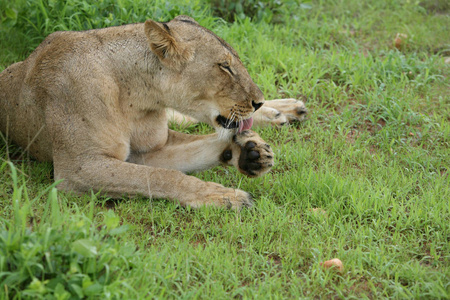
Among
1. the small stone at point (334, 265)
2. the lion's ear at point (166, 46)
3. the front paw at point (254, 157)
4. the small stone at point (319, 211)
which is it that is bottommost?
the small stone at point (319, 211)

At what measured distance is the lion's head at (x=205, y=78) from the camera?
405 centimetres

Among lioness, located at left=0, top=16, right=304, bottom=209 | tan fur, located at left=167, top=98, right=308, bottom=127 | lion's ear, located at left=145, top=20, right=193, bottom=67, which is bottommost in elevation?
tan fur, located at left=167, top=98, right=308, bottom=127

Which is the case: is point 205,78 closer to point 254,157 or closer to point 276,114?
point 254,157

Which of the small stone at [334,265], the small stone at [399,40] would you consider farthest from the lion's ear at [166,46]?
the small stone at [399,40]

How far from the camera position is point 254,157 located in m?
4.22

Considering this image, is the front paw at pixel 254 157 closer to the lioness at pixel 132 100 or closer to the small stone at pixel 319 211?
the lioness at pixel 132 100

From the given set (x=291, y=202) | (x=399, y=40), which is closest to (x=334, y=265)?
(x=291, y=202)

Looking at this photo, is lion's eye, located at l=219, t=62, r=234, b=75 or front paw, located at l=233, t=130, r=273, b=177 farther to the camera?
front paw, located at l=233, t=130, r=273, b=177

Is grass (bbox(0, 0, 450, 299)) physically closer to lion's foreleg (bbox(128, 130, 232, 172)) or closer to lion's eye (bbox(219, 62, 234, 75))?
lion's foreleg (bbox(128, 130, 232, 172))

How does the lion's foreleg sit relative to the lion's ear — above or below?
below

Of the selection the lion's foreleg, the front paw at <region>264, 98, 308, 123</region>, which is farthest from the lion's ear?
the front paw at <region>264, 98, 308, 123</region>

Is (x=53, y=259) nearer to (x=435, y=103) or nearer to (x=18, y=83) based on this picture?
(x=18, y=83)

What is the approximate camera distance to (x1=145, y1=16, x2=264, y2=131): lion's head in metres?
4.05

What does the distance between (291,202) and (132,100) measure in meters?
1.32
